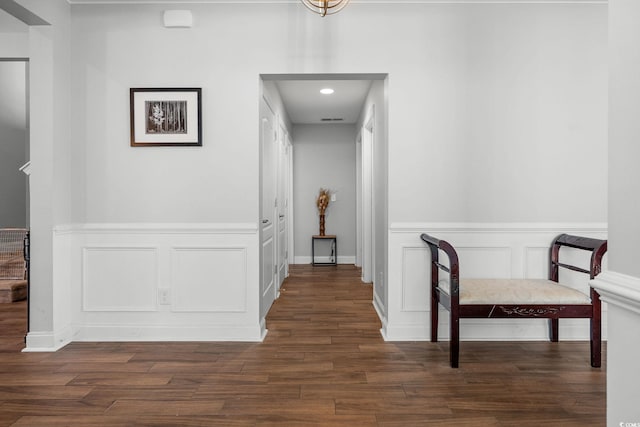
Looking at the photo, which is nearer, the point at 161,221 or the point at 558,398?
the point at 558,398

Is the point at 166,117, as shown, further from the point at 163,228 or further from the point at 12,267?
the point at 12,267

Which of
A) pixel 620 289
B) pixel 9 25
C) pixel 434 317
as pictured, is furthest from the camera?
pixel 9 25

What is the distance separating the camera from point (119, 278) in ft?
10.3

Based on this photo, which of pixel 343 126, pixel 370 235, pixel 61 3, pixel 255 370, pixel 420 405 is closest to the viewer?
pixel 420 405

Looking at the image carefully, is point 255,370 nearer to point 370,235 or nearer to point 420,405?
point 420,405

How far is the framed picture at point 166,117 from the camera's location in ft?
10.0

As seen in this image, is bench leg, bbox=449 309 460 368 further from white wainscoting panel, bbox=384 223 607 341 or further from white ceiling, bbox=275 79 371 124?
white ceiling, bbox=275 79 371 124

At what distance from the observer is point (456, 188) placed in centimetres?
308

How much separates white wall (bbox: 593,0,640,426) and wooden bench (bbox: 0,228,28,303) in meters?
4.76

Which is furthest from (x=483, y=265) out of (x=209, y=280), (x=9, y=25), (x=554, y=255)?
(x=9, y=25)

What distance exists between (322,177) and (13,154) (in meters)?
4.58

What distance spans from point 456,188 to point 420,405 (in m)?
1.57

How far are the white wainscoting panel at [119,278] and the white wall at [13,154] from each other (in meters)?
3.87

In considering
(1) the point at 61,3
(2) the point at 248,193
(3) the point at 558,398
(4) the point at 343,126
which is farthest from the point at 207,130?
(4) the point at 343,126
